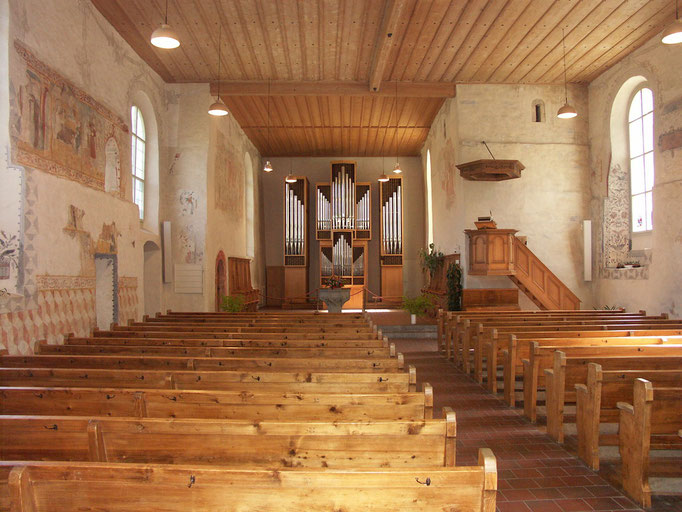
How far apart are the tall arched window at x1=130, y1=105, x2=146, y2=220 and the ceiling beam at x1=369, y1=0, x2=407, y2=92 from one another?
5.10m

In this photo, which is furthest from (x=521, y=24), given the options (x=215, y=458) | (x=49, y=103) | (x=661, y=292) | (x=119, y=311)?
(x=215, y=458)

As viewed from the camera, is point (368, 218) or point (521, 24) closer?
point (521, 24)

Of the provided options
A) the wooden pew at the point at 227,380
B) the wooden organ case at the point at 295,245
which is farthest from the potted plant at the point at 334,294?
the wooden pew at the point at 227,380

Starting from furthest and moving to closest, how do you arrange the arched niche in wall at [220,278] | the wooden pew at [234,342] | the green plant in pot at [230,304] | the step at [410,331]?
the arched niche in wall at [220,278]
the green plant in pot at [230,304]
the step at [410,331]
the wooden pew at [234,342]

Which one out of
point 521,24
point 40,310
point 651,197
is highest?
point 521,24

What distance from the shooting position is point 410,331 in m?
12.4

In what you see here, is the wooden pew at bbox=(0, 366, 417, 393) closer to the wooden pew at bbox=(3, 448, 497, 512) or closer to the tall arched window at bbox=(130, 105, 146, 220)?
the wooden pew at bbox=(3, 448, 497, 512)

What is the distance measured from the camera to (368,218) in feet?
63.5

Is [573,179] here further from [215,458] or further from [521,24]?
[215,458]

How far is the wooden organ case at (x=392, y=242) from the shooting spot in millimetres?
19375

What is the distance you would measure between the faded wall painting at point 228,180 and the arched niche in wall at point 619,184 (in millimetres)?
9393

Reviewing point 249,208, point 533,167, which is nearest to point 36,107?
point 533,167

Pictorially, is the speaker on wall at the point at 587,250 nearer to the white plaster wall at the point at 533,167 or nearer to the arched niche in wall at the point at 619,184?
the white plaster wall at the point at 533,167

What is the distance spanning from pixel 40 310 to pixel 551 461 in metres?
6.05
